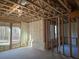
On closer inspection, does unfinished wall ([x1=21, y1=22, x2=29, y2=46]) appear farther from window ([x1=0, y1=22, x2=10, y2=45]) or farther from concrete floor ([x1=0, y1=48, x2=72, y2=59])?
concrete floor ([x1=0, y1=48, x2=72, y2=59])

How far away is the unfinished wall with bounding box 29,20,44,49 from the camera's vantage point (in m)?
8.13

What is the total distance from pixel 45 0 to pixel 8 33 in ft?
16.6

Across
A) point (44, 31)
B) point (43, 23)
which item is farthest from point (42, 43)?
point (43, 23)

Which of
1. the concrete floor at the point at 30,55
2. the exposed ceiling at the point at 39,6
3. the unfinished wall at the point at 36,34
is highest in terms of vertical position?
the exposed ceiling at the point at 39,6

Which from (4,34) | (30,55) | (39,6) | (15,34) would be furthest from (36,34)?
(39,6)

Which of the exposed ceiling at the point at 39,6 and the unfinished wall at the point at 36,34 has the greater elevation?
the exposed ceiling at the point at 39,6

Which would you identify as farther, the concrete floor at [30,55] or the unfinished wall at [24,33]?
the unfinished wall at [24,33]

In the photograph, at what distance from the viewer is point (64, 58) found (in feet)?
16.8

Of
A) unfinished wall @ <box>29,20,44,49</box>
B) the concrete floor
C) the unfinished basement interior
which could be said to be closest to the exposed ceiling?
the unfinished basement interior

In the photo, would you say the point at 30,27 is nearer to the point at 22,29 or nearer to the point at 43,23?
the point at 22,29

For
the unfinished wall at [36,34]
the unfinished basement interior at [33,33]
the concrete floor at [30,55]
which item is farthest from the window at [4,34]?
the unfinished wall at [36,34]

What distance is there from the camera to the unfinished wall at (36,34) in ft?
26.7

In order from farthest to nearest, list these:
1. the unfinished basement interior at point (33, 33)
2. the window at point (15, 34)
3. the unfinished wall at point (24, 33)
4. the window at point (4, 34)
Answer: the unfinished wall at point (24, 33), the window at point (15, 34), the window at point (4, 34), the unfinished basement interior at point (33, 33)

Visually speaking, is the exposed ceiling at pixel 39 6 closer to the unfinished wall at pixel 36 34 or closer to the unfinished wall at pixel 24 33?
the unfinished wall at pixel 36 34
